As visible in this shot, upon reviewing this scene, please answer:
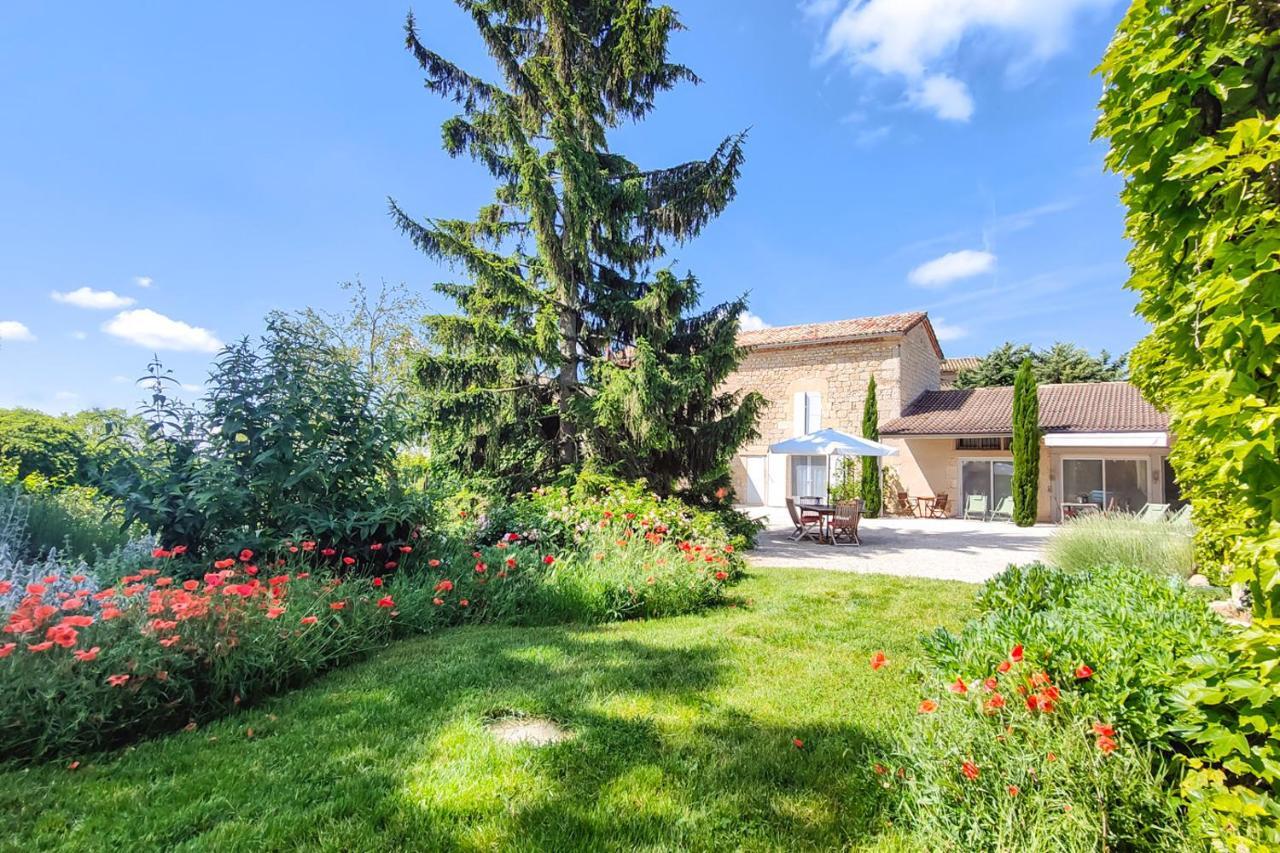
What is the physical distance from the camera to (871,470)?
21.8m

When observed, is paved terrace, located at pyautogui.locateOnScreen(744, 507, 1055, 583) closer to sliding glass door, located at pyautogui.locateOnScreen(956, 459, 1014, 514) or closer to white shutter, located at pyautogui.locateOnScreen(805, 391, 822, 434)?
sliding glass door, located at pyautogui.locateOnScreen(956, 459, 1014, 514)

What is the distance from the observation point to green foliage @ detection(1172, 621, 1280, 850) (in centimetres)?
162

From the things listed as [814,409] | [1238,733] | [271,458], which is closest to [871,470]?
[814,409]

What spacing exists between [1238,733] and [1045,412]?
25.9 metres

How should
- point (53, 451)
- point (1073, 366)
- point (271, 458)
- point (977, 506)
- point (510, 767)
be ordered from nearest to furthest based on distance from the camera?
point (510, 767), point (53, 451), point (271, 458), point (977, 506), point (1073, 366)

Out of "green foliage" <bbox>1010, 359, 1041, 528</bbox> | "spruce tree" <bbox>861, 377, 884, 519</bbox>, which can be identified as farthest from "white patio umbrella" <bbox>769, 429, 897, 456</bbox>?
"green foliage" <bbox>1010, 359, 1041, 528</bbox>

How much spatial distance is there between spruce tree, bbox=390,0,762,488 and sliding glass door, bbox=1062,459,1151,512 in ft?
57.8

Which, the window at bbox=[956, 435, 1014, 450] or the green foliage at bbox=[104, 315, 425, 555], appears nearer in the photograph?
the green foliage at bbox=[104, 315, 425, 555]

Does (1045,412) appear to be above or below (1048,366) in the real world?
below

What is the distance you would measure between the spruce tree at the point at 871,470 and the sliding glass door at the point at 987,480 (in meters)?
3.60

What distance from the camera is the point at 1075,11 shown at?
17.7 ft

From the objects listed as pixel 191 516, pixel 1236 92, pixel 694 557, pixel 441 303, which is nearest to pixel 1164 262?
pixel 1236 92

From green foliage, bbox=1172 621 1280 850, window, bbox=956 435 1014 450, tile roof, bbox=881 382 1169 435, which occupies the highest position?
tile roof, bbox=881 382 1169 435

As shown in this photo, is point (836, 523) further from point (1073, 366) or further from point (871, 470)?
point (1073, 366)
